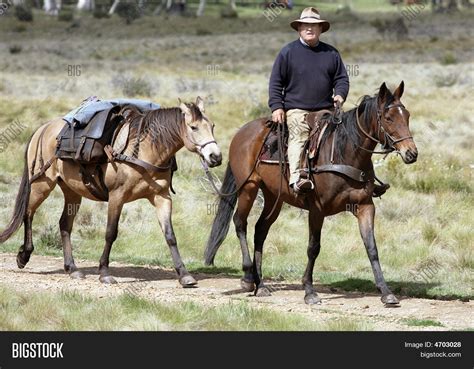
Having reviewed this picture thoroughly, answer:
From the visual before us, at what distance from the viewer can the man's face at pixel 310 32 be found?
37.7 ft

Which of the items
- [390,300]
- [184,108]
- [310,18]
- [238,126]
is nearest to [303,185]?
[390,300]

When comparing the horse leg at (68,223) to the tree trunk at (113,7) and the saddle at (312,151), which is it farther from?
the tree trunk at (113,7)

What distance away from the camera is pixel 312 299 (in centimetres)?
1101

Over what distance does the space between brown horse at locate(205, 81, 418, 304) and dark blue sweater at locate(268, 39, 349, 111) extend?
486 mm

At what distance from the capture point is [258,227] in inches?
487

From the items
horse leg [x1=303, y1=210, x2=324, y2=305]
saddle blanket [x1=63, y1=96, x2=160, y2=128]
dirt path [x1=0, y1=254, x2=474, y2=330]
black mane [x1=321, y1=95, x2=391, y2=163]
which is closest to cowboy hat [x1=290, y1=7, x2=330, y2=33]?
black mane [x1=321, y1=95, x2=391, y2=163]

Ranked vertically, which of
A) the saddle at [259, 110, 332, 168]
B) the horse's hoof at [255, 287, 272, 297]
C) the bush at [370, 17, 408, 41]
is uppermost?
the saddle at [259, 110, 332, 168]

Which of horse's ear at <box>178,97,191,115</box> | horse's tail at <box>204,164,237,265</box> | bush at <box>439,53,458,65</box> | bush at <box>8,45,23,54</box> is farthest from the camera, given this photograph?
bush at <box>8,45,23,54</box>

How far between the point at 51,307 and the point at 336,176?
3315 millimetres

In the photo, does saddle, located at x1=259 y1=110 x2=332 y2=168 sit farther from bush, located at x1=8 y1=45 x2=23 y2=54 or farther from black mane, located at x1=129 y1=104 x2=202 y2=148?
bush, located at x1=8 y1=45 x2=23 y2=54

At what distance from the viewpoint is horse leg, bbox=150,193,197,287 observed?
39.4ft

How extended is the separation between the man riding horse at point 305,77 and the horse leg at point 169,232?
1748 millimetres

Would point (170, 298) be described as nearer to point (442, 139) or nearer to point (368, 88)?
point (442, 139)
